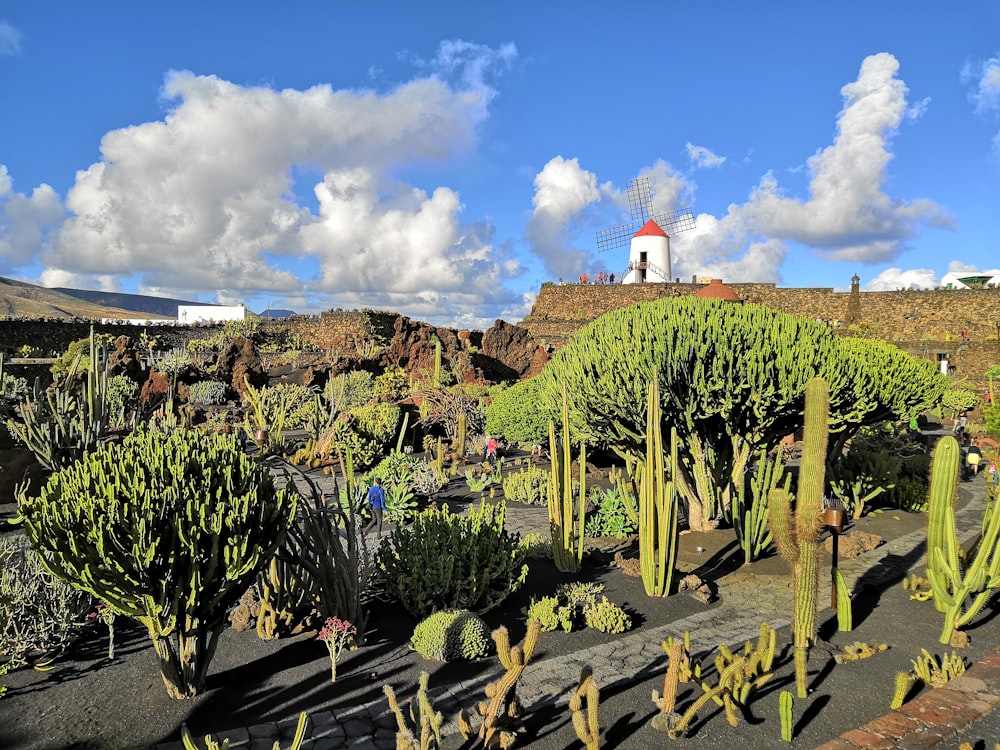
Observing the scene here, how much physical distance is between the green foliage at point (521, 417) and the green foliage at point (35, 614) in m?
9.43

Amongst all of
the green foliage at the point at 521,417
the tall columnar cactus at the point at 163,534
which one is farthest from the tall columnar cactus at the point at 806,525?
the green foliage at the point at 521,417

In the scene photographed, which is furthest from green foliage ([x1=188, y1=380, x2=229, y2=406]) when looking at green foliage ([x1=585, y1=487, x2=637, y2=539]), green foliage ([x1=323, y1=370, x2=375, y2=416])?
green foliage ([x1=585, y1=487, x2=637, y2=539])

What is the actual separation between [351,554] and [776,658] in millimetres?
3997

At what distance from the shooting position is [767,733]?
449 centimetres

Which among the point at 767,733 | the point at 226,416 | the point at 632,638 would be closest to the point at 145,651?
the point at 632,638

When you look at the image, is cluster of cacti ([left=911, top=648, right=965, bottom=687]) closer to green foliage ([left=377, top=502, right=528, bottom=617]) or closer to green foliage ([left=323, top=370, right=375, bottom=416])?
green foliage ([left=377, top=502, right=528, bottom=617])

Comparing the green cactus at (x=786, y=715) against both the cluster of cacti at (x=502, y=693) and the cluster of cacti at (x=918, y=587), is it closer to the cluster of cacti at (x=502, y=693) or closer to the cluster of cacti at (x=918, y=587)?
the cluster of cacti at (x=502, y=693)

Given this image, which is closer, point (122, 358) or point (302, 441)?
point (302, 441)

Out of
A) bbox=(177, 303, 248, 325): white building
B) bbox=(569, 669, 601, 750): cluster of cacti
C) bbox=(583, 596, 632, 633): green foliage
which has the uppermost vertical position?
bbox=(177, 303, 248, 325): white building

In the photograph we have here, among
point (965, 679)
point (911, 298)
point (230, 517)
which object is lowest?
point (965, 679)

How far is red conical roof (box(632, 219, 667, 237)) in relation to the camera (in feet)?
158

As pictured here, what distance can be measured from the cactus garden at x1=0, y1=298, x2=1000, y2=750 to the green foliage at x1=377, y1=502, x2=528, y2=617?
3cm

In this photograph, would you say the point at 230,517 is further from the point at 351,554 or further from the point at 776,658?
the point at 776,658

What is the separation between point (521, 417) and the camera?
14648 millimetres
